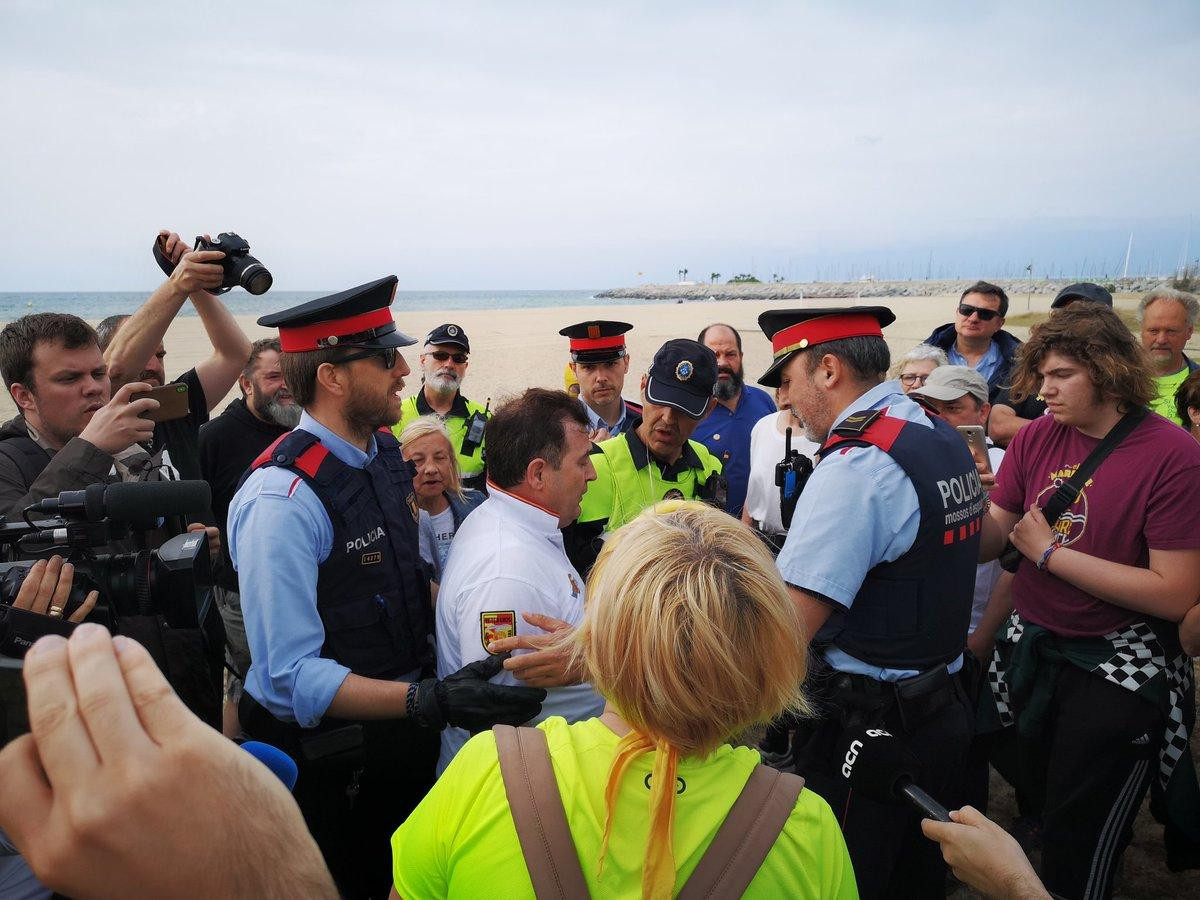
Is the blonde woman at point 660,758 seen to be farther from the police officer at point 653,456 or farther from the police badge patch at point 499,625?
the police officer at point 653,456

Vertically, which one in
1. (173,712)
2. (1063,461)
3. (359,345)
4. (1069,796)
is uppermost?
(359,345)

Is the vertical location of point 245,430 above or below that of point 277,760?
above

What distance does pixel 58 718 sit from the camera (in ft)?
2.00

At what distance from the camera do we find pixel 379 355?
2.68 m

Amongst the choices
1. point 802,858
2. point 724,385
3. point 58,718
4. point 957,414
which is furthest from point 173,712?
point 724,385

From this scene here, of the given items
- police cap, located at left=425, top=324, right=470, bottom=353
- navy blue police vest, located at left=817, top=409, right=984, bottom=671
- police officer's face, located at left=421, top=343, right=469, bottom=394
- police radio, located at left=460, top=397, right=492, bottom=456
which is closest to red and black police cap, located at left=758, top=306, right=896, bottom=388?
navy blue police vest, located at left=817, top=409, right=984, bottom=671

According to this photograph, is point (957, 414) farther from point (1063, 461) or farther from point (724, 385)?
point (724, 385)

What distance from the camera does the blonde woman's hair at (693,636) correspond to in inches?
50.5

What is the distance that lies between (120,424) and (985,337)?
18.1 ft

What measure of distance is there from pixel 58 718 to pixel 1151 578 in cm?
322

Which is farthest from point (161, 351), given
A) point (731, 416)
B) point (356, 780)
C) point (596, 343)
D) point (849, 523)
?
point (849, 523)

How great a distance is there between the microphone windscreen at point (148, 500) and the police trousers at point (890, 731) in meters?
2.10

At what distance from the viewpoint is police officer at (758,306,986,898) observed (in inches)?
91.4

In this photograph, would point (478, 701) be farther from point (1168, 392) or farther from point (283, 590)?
point (1168, 392)
